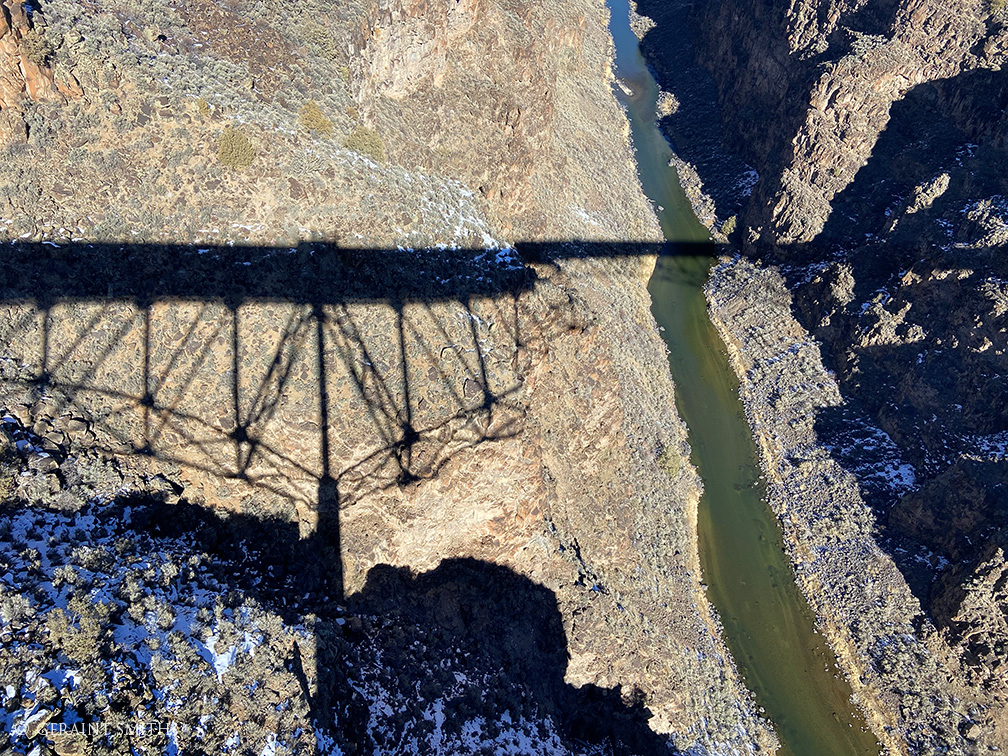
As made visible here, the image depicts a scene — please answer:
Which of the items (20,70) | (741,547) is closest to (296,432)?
(20,70)

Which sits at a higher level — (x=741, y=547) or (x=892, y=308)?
(x=892, y=308)

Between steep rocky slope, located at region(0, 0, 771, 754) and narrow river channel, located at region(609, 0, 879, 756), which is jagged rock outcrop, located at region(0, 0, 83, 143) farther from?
narrow river channel, located at region(609, 0, 879, 756)

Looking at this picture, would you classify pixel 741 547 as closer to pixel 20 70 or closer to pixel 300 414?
pixel 300 414

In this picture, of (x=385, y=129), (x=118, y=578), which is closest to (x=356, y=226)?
(x=385, y=129)

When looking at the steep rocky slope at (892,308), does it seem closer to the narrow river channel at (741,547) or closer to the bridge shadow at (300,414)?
the narrow river channel at (741,547)

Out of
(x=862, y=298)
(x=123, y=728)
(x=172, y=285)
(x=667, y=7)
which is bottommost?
(x=123, y=728)

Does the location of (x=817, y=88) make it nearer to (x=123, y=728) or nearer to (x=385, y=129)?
(x=385, y=129)

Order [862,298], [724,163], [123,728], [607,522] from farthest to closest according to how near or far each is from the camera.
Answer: [724,163] → [862,298] → [607,522] → [123,728]

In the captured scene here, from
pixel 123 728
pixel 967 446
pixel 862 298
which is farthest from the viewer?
pixel 862 298
